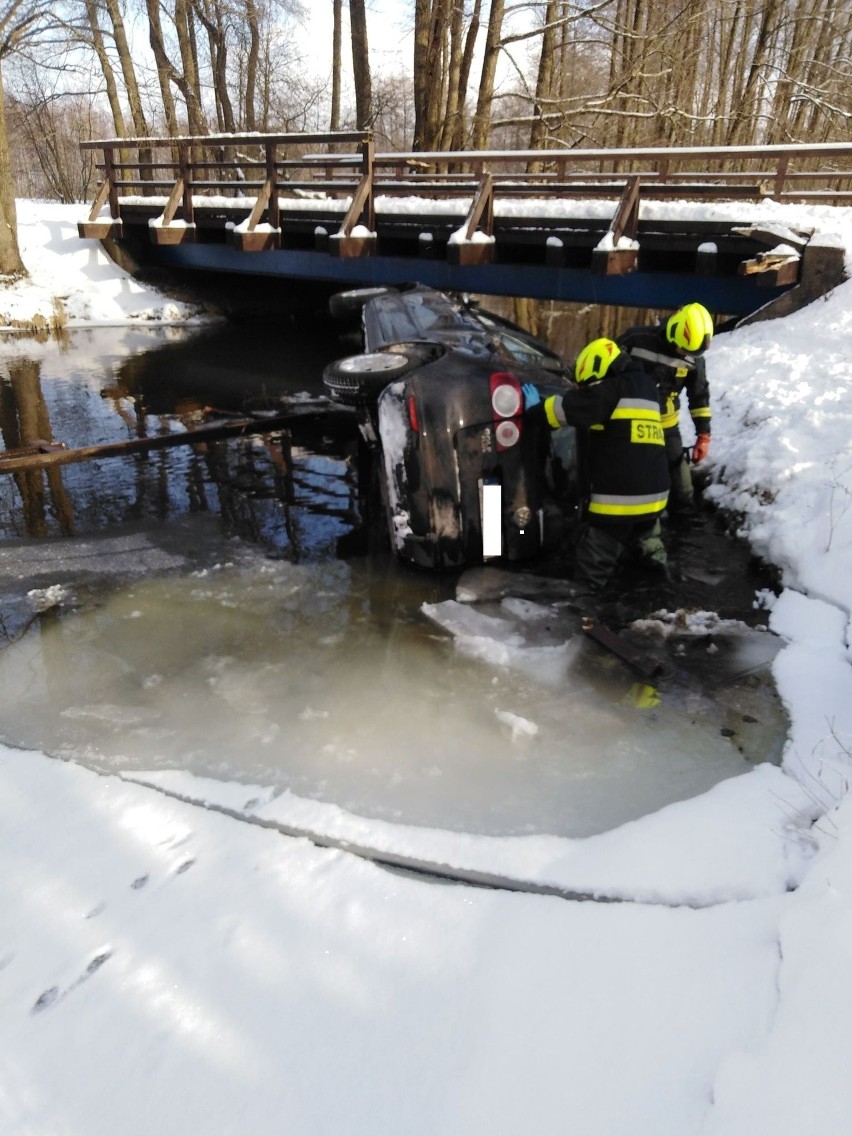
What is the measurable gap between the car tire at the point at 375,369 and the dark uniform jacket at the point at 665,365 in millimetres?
1211

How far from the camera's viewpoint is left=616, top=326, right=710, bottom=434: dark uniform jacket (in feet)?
14.8

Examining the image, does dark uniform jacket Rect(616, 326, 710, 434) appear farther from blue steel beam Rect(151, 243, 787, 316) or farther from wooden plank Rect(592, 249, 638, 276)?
blue steel beam Rect(151, 243, 787, 316)

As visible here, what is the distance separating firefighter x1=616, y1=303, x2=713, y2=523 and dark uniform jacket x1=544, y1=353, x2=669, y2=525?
358 mm

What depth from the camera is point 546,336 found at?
20.8 m

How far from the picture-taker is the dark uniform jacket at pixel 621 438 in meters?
4.04

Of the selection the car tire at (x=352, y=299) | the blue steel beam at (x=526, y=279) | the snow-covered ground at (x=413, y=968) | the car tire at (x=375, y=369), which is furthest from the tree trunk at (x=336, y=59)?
the snow-covered ground at (x=413, y=968)

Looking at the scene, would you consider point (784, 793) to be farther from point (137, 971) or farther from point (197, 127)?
point (197, 127)

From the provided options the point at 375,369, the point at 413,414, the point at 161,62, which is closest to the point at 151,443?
the point at 375,369

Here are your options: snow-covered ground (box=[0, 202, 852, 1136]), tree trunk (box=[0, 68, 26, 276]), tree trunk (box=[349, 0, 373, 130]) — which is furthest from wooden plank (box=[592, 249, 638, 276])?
tree trunk (box=[0, 68, 26, 276])

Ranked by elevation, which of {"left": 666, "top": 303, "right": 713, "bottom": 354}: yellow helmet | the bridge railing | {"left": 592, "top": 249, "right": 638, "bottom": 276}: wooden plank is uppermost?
the bridge railing

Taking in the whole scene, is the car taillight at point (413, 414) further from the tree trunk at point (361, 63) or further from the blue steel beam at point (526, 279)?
the tree trunk at point (361, 63)

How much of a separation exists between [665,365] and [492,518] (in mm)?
1363

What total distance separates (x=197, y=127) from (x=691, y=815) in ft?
78.2

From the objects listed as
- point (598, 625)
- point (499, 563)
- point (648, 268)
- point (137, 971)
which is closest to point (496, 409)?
point (499, 563)
